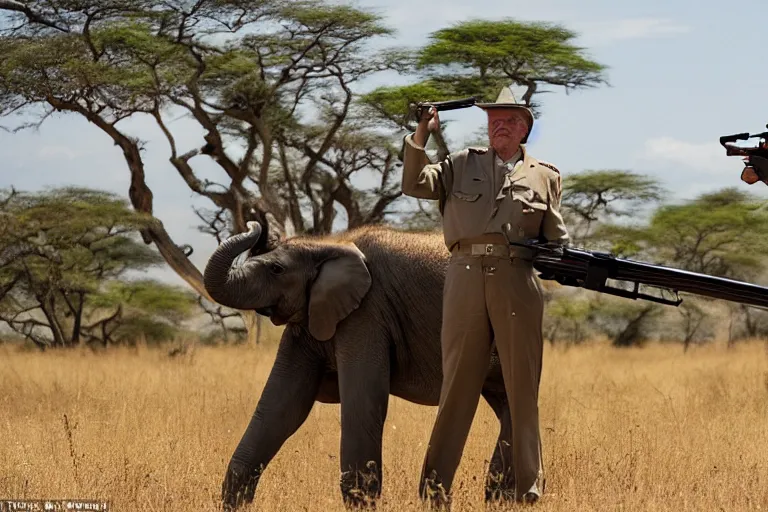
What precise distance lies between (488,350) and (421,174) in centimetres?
82

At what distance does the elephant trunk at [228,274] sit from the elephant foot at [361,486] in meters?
0.97

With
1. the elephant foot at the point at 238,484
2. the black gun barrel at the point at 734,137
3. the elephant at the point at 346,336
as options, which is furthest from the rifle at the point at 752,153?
the elephant foot at the point at 238,484

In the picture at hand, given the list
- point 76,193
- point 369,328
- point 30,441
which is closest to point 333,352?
point 369,328

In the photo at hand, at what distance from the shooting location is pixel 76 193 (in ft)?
83.9

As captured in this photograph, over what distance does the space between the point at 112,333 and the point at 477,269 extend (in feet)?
71.3

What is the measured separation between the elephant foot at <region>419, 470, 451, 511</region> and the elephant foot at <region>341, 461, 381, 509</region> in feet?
1.00

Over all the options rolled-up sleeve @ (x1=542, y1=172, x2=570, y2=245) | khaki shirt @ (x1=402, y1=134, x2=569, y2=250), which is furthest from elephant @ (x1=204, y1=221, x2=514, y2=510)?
rolled-up sleeve @ (x1=542, y1=172, x2=570, y2=245)

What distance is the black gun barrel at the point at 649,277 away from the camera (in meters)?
5.39

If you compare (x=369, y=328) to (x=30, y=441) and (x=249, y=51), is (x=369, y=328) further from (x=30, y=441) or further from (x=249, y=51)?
(x=249, y=51)

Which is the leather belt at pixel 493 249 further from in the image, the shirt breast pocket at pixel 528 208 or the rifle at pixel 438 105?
the rifle at pixel 438 105

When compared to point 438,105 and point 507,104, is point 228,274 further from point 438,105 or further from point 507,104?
point 507,104

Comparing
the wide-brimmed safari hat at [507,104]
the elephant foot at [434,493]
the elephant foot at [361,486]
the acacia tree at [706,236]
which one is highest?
the wide-brimmed safari hat at [507,104]

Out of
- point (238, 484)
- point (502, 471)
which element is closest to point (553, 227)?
point (502, 471)

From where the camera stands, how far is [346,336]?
6449 millimetres
